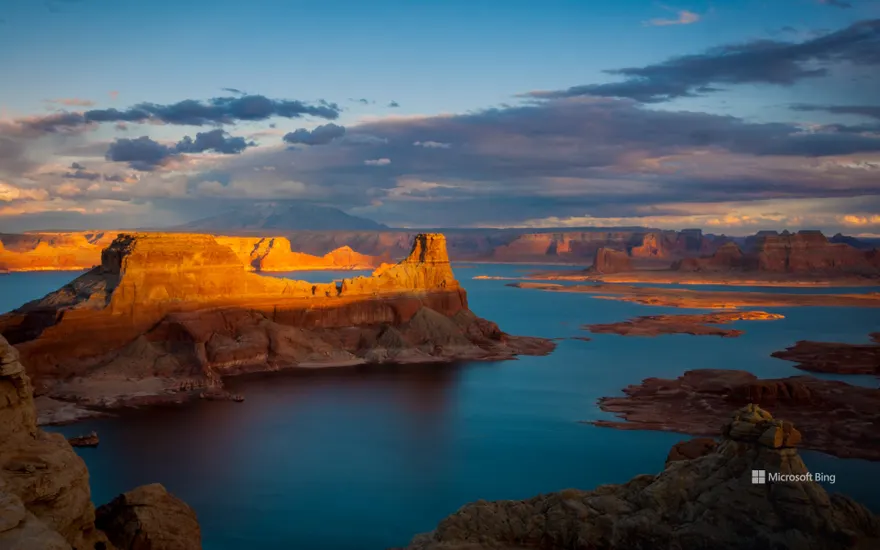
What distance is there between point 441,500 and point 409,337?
3289cm

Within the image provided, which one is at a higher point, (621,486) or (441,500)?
(621,486)

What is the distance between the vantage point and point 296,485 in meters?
28.8

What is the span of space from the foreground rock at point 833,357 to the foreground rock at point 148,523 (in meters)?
49.2

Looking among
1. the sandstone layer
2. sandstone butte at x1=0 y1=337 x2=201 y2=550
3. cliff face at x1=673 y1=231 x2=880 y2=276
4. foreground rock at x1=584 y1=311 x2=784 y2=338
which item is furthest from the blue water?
cliff face at x1=673 y1=231 x2=880 y2=276

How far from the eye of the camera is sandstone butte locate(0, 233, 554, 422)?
43344 mm

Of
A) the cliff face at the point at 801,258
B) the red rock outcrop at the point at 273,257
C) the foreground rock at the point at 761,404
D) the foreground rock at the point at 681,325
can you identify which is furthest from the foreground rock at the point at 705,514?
the cliff face at the point at 801,258

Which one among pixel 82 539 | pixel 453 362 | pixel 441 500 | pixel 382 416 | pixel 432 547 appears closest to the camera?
pixel 82 539

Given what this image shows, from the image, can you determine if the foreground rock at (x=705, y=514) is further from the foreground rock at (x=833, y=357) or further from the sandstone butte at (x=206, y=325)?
the foreground rock at (x=833, y=357)

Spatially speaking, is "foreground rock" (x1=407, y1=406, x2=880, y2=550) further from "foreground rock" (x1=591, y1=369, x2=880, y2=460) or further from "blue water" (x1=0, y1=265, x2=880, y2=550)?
"foreground rock" (x1=591, y1=369, x2=880, y2=460)

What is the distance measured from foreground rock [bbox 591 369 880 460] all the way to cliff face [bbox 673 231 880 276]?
442ft

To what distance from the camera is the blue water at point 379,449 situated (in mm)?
25844

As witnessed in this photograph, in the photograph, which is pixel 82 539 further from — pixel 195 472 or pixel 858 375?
pixel 858 375

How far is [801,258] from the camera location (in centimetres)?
17125

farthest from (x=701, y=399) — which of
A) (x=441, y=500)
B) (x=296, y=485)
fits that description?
(x=296, y=485)
